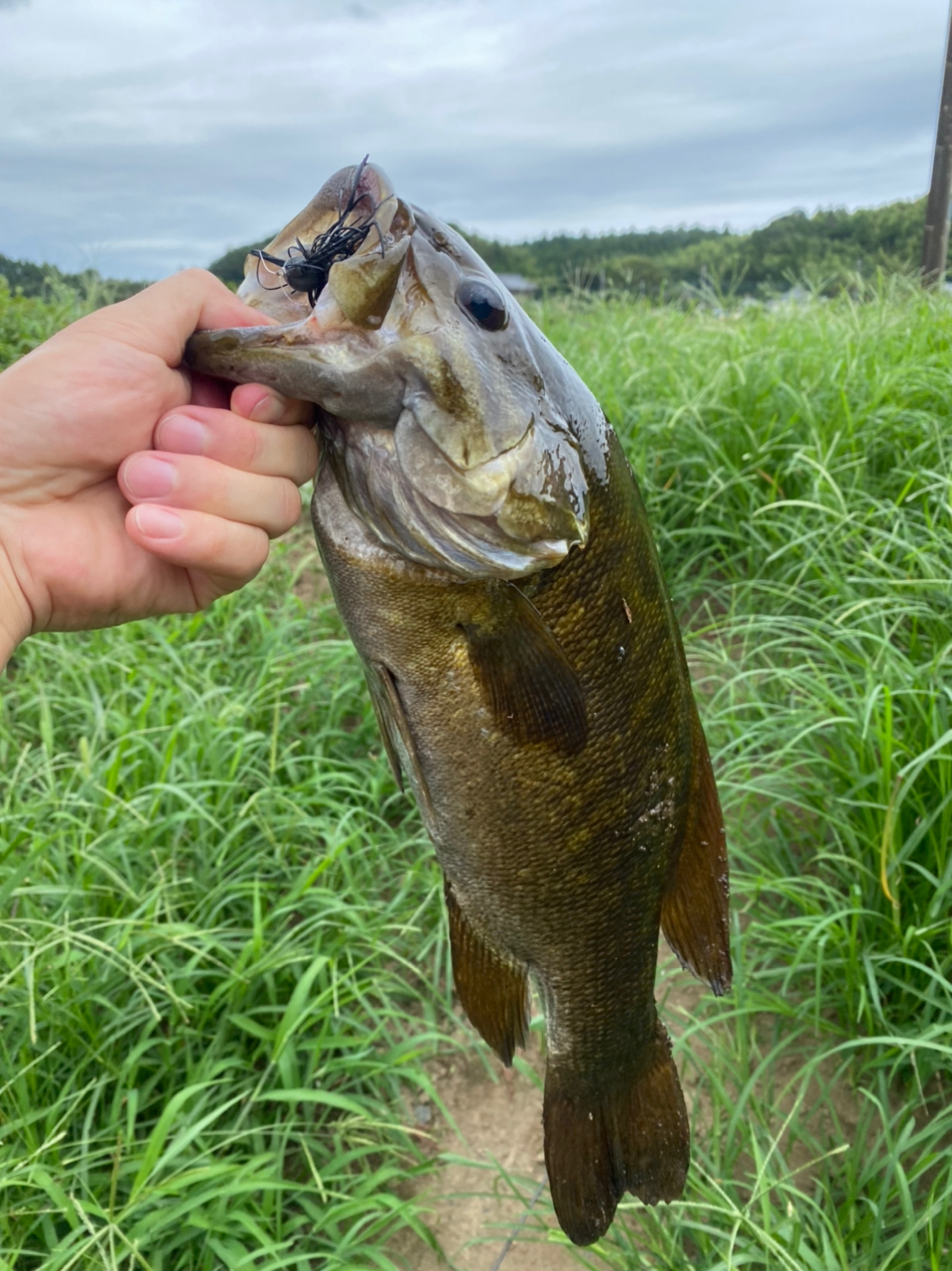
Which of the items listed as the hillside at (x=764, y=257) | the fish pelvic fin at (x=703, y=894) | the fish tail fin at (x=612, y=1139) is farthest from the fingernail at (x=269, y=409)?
the hillside at (x=764, y=257)

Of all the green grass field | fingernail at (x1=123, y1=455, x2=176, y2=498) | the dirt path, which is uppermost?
fingernail at (x1=123, y1=455, x2=176, y2=498)

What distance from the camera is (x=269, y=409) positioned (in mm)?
1176

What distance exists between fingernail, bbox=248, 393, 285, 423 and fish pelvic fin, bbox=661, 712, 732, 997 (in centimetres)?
76

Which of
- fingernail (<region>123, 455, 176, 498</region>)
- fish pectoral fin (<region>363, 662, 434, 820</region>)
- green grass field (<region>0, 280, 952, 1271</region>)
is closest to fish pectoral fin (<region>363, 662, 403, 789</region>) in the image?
fish pectoral fin (<region>363, 662, 434, 820</region>)

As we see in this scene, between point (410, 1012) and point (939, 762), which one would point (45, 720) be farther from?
point (939, 762)

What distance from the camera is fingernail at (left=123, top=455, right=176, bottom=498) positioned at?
120 cm

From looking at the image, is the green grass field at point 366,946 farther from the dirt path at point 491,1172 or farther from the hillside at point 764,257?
the hillside at point 764,257

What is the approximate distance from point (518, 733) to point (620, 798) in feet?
0.64

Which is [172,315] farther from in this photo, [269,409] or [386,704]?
[386,704]

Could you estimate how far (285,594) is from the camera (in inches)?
168

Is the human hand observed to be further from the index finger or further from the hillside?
the hillside

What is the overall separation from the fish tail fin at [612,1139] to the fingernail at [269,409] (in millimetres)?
1111

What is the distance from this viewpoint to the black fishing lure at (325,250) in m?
1.02

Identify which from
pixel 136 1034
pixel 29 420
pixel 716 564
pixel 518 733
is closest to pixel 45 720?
pixel 136 1034
